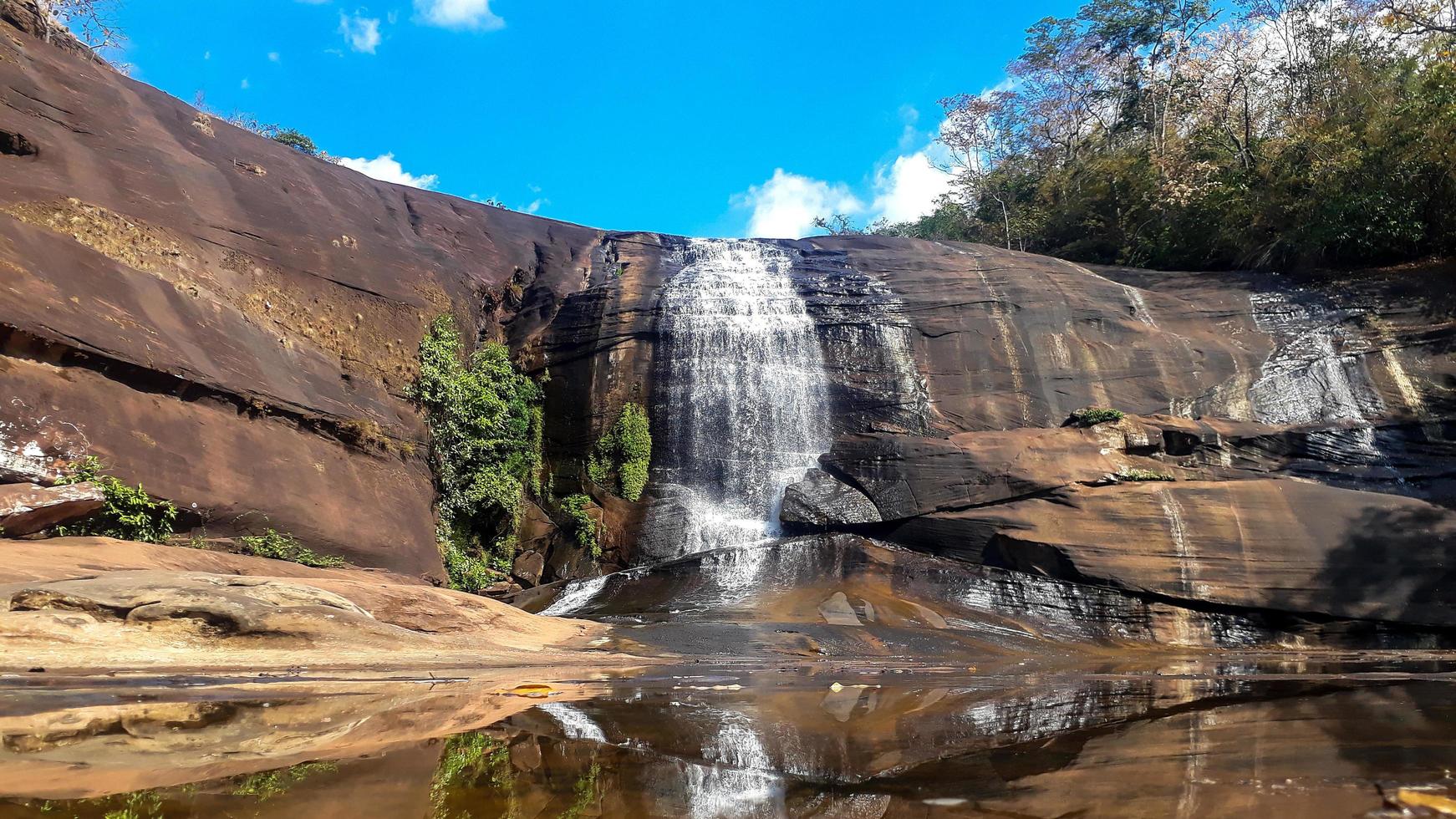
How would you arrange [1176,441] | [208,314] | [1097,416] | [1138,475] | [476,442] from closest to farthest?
[208,314], [1138,475], [1176,441], [1097,416], [476,442]

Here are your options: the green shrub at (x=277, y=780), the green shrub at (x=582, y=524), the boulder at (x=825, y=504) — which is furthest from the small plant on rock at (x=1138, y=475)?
the green shrub at (x=277, y=780)

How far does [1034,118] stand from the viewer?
4022 cm

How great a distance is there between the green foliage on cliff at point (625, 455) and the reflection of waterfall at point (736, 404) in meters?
0.51

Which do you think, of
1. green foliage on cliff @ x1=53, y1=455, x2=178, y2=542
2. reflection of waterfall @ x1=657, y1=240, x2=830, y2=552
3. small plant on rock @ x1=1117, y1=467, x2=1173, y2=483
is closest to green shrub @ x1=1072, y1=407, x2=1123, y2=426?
small plant on rock @ x1=1117, y1=467, x2=1173, y2=483

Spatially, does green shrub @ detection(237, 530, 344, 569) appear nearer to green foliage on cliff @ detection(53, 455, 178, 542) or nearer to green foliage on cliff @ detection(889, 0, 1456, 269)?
green foliage on cliff @ detection(53, 455, 178, 542)

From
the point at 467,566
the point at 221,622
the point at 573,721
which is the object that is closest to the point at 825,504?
the point at 467,566

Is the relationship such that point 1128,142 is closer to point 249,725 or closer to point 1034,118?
point 1034,118

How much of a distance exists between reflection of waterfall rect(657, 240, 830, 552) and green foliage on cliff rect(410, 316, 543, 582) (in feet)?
12.1

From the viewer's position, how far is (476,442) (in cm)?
1933

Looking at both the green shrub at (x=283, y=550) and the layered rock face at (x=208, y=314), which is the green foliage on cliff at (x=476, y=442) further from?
the green shrub at (x=283, y=550)

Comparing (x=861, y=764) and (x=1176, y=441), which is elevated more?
(x=1176, y=441)

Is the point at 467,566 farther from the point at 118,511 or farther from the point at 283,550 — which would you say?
the point at 118,511

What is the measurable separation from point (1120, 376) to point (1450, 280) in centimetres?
875

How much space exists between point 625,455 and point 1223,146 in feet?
77.0
